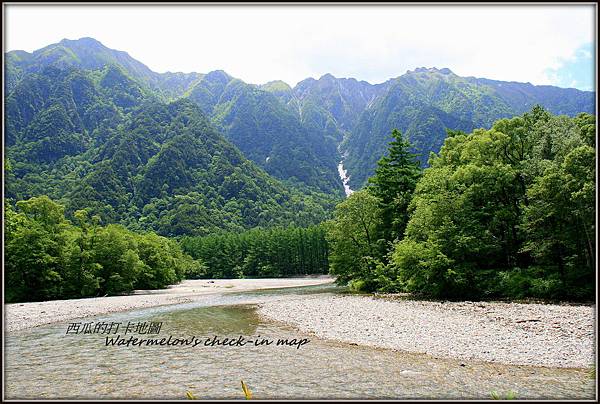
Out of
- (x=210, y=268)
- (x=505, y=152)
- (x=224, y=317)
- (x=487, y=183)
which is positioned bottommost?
(x=210, y=268)

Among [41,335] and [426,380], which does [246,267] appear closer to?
[41,335]

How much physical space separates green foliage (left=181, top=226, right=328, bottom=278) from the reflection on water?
96975 mm

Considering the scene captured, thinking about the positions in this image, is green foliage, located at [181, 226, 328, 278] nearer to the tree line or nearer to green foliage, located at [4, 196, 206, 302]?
green foliage, located at [4, 196, 206, 302]

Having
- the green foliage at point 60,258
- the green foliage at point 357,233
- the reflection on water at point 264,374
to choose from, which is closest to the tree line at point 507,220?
the green foliage at point 357,233

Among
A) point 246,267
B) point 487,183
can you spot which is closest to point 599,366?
point 487,183

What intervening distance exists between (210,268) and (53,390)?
111737mm

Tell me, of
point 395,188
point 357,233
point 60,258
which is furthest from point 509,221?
point 60,258

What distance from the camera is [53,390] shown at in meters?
13.2

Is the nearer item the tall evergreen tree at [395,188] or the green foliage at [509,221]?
the green foliage at [509,221]

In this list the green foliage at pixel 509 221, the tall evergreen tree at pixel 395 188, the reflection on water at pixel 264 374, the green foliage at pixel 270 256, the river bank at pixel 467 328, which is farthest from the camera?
the green foliage at pixel 270 256

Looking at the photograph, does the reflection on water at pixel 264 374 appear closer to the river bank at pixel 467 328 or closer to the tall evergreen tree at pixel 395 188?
the river bank at pixel 467 328

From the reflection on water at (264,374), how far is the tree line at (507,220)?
18.5 metres

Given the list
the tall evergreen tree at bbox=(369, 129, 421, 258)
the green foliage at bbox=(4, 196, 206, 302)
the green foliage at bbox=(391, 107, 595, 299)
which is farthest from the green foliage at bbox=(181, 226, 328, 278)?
the green foliage at bbox=(391, 107, 595, 299)

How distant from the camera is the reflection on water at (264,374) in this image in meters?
12.5
